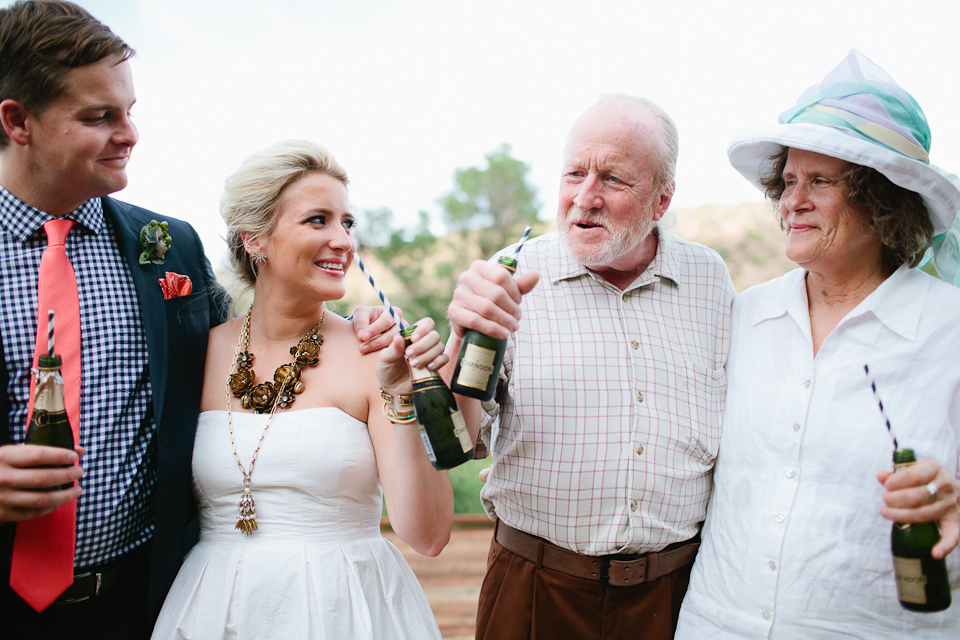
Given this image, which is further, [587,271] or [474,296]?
[587,271]

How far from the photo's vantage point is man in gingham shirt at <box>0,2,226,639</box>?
162cm

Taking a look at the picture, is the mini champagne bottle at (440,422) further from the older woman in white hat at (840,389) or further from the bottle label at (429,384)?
the older woman in white hat at (840,389)

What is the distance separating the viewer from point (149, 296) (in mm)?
1800

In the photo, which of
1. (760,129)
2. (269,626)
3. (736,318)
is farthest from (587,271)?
(269,626)

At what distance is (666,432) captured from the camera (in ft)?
6.03

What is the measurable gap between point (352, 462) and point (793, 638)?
1.24 meters

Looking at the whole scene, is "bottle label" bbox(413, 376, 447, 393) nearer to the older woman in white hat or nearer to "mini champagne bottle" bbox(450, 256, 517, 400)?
"mini champagne bottle" bbox(450, 256, 517, 400)

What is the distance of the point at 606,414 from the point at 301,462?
0.89m

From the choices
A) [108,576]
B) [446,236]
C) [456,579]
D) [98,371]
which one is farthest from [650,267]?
[446,236]

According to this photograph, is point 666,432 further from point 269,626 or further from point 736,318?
point 269,626

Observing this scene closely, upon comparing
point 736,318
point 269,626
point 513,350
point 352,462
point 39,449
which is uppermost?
point 736,318

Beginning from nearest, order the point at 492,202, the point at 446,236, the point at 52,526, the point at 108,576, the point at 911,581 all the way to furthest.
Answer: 1. the point at 911,581
2. the point at 52,526
3. the point at 108,576
4. the point at 446,236
5. the point at 492,202

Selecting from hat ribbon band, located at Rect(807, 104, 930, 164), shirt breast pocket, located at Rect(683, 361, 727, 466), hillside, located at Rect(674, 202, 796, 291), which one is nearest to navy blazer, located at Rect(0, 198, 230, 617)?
shirt breast pocket, located at Rect(683, 361, 727, 466)

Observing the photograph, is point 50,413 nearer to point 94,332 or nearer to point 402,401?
point 94,332
